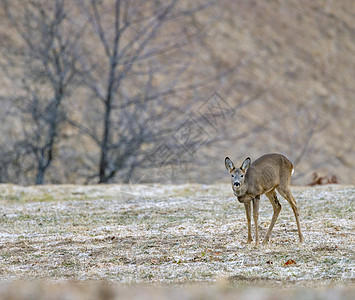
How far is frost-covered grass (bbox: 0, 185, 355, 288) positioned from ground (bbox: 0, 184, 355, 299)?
2 centimetres

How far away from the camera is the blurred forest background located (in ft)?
96.3

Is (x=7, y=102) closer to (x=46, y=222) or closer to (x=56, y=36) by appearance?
(x=56, y=36)

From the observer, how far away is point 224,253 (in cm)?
1080

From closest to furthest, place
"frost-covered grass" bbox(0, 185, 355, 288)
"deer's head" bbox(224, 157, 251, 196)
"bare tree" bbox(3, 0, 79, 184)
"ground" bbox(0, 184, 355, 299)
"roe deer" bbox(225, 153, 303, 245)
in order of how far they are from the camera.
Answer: "ground" bbox(0, 184, 355, 299) < "frost-covered grass" bbox(0, 185, 355, 288) < "deer's head" bbox(224, 157, 251, 196) < "roe deer" bbox(225, 153, 303, 245) < "bare tree" bbox(3, 0, 79, 184)

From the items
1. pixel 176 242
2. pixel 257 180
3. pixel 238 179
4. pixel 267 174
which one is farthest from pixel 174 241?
pixel 267 174

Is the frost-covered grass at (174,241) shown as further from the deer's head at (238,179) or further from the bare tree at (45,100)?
the bare tree at (45,100)

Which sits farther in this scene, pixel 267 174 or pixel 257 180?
pixel 267 174

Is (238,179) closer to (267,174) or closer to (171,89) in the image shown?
(267,174)

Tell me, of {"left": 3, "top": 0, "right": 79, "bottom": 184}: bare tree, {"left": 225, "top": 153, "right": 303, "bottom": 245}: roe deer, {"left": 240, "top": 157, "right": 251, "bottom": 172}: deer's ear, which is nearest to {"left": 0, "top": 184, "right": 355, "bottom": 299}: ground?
{"left": 225, "top": 153, "right": 303, "bottom": 245}: roe deer

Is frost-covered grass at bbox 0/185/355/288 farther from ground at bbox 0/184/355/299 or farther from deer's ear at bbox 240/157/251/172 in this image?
deer's ear at bbox 240/157/251/172

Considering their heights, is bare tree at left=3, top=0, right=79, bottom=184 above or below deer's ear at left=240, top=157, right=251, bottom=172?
above

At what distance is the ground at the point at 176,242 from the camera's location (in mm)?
9305

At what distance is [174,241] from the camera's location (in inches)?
479

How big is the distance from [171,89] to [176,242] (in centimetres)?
1971
